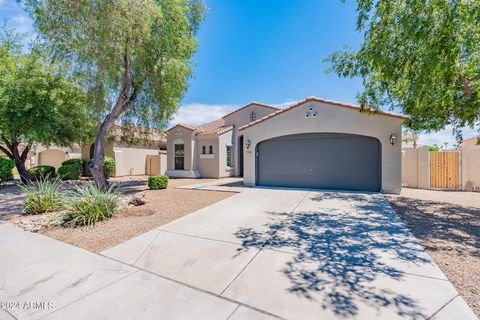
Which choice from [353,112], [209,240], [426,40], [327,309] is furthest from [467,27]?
[209,240]

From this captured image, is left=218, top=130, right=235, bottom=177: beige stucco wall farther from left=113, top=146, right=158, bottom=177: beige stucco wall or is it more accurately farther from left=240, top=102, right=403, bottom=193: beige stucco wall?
left=113, top=146, right=158, bottom=177: beige stucco wall

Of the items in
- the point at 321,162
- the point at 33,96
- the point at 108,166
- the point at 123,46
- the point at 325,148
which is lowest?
the point at 108,166

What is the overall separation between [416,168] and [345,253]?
11093mm

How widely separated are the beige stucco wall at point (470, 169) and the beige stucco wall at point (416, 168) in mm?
1372

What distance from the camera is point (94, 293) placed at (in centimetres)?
300

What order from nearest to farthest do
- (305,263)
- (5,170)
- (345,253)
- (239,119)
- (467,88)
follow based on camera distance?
(305,263) → (345,253) → (467,88) → (5,170) → (239,119)

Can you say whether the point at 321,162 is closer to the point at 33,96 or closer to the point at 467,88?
the point at 467,88

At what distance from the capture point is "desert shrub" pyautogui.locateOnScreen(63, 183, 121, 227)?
6010 millimetres

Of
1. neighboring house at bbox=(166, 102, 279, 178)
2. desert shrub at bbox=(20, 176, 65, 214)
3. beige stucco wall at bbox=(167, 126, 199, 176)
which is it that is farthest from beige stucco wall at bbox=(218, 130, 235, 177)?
desert shrub at bbox=(20, 176, 65, 214)

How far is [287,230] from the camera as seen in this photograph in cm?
532

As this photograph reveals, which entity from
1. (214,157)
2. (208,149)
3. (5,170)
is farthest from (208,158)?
(5,170)

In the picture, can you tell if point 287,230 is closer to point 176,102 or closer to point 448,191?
point 176,102

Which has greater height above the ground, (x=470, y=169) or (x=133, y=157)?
(x=133, y=157)

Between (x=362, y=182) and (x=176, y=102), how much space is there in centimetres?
1040
